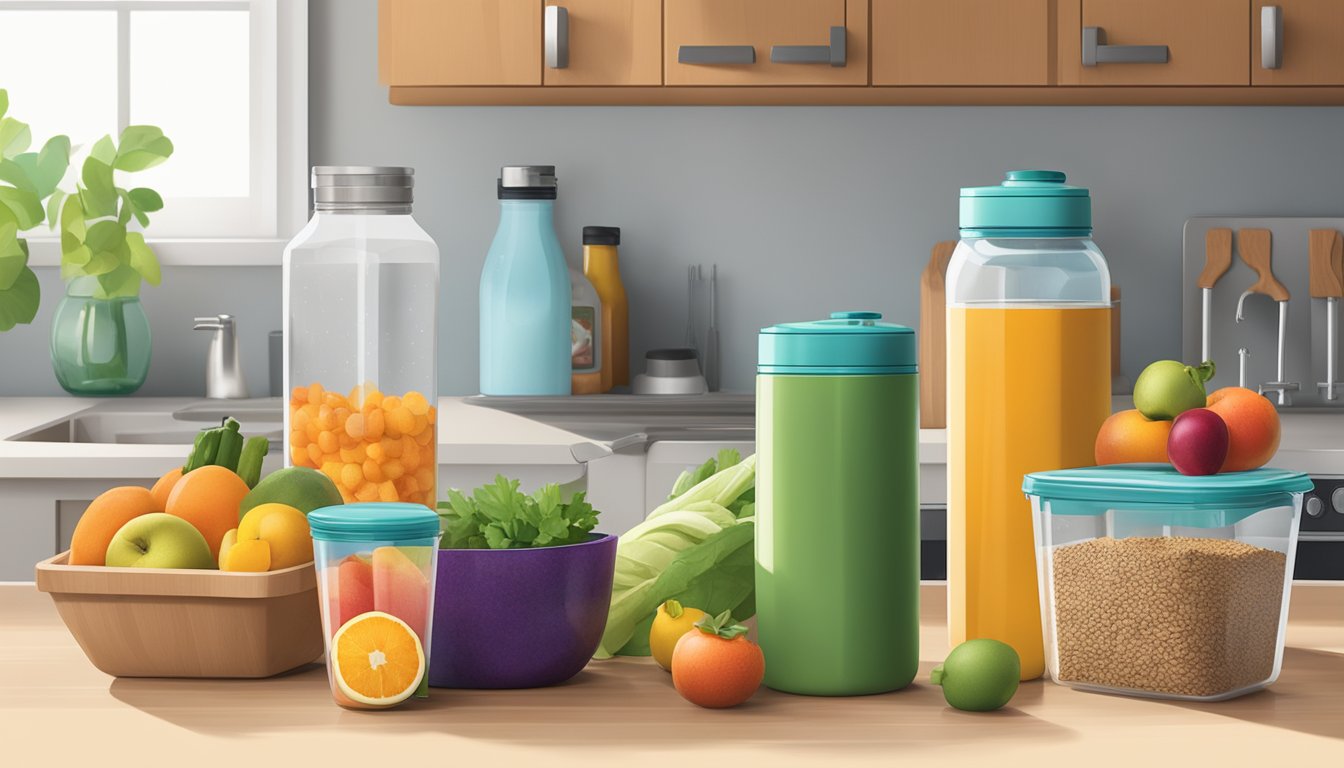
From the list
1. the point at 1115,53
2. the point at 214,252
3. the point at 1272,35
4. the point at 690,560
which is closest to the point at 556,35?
the point at 214,252

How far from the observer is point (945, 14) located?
2.70 m

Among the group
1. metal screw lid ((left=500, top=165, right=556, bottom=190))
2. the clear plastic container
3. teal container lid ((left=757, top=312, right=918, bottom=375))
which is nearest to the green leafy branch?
metal screw lid ((left=500, top=165, right=556, bottom=190))

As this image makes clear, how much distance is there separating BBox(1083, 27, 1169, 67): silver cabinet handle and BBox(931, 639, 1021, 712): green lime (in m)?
2.03

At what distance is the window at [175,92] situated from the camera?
122 inches

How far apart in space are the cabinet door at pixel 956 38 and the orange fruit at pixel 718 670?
200 centimetres

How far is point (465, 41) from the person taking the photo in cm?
270

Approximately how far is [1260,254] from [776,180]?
1.00 m

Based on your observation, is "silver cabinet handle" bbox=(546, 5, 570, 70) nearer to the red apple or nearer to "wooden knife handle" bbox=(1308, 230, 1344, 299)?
"wooden knife handle" bbox=(1308, 230, 1344, 299)

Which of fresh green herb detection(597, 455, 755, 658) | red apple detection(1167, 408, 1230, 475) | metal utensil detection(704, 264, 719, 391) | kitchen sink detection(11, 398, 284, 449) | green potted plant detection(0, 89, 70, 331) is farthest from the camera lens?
metal utensil detection(704, 264, 719, 391)

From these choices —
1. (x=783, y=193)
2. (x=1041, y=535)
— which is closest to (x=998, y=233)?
(x=1041, y=535)

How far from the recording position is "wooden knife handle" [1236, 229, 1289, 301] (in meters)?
2.98

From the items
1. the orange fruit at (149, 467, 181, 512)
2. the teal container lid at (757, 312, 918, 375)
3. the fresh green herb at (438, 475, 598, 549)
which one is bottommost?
the fresh green herb at (438, 475, 598, 549)

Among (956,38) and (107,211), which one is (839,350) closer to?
(956,38)

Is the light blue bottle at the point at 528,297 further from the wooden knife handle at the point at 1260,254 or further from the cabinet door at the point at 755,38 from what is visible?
the wooden knife handle at the point at 1260,254
